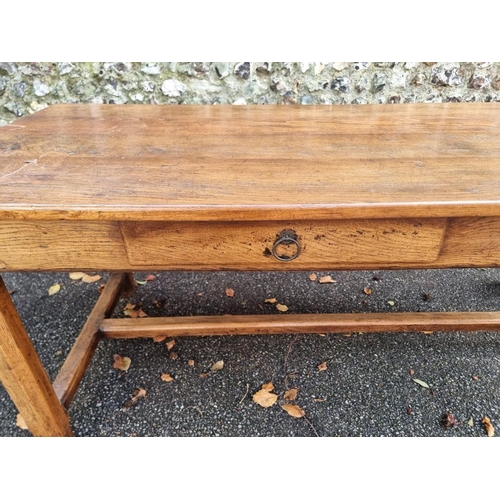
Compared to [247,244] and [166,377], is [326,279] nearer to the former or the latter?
[166,377]

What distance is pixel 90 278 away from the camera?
249 cm

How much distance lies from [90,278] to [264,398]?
1.45 m

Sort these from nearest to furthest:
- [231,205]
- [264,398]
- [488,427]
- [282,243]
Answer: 1. [231,205]
2. [282,243]
3. [488,427]
4. [264,398]

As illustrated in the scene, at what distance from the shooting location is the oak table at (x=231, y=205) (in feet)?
A: 3.25

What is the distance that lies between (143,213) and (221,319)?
964 mm

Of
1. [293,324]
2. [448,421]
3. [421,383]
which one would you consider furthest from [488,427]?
[293,324]

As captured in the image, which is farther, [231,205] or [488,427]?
[488,427]

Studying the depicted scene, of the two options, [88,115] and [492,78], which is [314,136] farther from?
[492,78]

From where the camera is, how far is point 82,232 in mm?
1058

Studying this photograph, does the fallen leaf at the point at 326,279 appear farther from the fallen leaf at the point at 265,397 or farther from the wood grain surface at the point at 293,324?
the fallen leaf at the point at 265,397

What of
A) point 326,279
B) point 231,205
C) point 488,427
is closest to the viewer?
point 231,205

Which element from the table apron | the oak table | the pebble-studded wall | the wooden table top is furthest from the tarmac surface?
the pebble-studded wall

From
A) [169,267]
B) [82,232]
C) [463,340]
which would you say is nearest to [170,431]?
[169,267]

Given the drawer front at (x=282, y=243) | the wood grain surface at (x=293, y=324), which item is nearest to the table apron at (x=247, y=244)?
the drawer front at (x=282, y=243)
